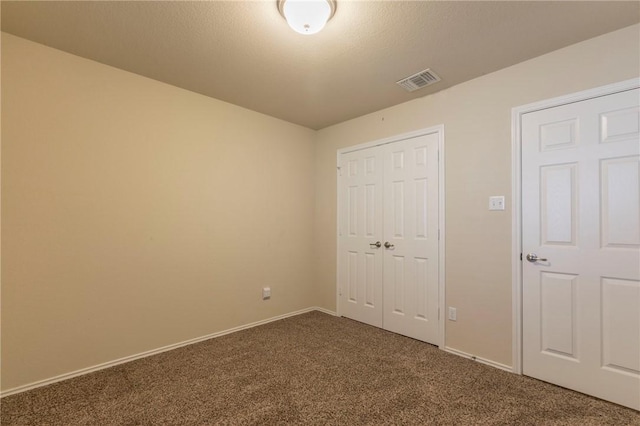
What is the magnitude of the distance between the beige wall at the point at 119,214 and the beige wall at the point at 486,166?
2.04 m

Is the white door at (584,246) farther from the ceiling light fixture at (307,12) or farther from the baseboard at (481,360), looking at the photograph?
the ceiling light fixture at (307,12)

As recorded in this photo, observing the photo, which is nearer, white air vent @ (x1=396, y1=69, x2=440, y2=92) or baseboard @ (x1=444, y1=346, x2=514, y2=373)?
baseboard @ (x1=444, y1=346, x2=514, y2=373)

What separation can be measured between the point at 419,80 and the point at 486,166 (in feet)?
A: 3.22

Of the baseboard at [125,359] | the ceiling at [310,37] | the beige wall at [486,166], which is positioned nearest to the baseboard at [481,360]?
the beige wall at [486,166]

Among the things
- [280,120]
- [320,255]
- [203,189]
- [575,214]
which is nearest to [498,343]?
[575,214]

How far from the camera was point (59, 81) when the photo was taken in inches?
89.3

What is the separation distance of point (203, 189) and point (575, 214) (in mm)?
3219

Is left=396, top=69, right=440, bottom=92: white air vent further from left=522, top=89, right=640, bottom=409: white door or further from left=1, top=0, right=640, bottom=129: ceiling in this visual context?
left=522, top=89, right=640, bottom=409: white door

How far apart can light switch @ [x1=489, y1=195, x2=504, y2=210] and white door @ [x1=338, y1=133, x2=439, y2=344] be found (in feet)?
1.61

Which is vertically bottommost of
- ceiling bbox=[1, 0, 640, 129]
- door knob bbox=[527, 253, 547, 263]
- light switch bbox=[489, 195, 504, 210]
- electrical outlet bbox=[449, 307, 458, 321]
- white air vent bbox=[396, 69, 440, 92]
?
electrical outlet bbox=[449, 307, 458, 321]

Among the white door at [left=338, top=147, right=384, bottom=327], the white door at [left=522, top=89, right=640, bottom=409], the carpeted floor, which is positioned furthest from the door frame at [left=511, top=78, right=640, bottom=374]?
the white door at [left=338, top=147, right=384, bottom=327]

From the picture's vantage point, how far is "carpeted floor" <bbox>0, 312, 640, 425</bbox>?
1.83 metres

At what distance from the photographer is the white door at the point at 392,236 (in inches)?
118

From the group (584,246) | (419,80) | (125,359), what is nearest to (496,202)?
(584,246)
